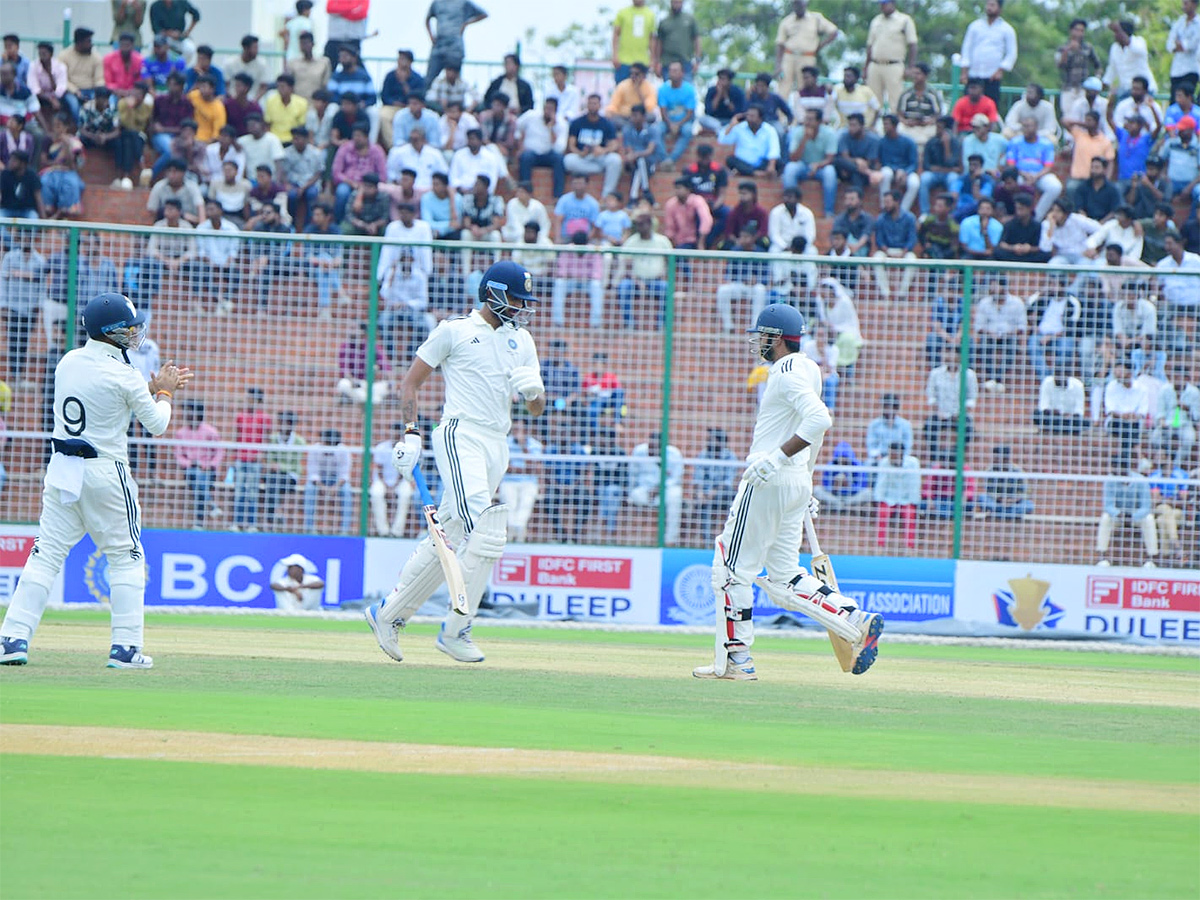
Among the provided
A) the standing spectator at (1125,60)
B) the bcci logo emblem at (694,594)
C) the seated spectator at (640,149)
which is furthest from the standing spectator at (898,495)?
the standing spectator at (1125,60)

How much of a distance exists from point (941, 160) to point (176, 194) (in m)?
10.5

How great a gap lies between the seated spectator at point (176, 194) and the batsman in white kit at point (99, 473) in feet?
40.6

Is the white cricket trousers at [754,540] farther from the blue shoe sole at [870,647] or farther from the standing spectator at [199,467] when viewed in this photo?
the standing spectator at [199,467]

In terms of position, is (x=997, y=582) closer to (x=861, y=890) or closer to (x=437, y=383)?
(x=437, y=383)

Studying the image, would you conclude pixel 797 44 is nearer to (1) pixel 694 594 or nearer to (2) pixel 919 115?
(2) pixel 919 115

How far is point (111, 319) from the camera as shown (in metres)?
10.5

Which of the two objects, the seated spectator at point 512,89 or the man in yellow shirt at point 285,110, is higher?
the seated spectator at point 512,89

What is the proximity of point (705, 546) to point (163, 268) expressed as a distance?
6.21 metres

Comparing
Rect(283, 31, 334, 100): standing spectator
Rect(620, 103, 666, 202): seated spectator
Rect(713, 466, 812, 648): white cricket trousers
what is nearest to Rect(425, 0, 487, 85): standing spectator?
Rect(283, 31, 334, 100): standing spectator

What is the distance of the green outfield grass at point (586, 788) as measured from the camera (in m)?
5.76

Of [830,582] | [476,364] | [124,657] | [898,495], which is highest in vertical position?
[476,364]

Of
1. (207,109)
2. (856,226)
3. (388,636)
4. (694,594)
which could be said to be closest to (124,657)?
(388,636)

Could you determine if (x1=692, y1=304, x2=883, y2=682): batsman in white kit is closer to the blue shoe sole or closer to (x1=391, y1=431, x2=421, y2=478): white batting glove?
the blue shoe sole

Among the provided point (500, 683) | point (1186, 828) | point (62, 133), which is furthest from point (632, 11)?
point (1186, 828)
